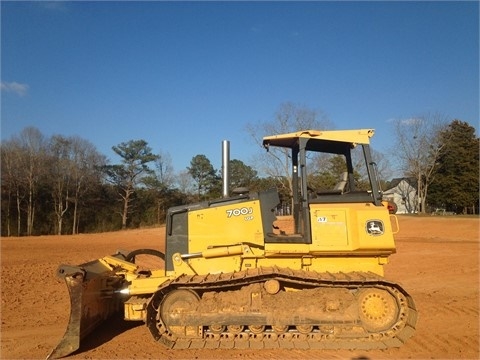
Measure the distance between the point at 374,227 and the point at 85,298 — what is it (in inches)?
178

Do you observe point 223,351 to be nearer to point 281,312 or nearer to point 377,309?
point 281,312

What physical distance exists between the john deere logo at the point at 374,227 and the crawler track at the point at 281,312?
0.64 metres

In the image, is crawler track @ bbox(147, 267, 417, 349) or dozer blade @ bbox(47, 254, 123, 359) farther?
crawler track @ bbox(147, 267, 417, 349)

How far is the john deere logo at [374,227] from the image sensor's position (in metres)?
6.29

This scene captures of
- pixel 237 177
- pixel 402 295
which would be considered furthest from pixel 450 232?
pixel 402 295

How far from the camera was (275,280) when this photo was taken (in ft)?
20.0

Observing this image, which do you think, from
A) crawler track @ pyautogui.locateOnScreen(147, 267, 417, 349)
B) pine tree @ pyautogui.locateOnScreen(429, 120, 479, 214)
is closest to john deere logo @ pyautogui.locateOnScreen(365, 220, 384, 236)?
crawler track @ pyautogui.locateOnScreen(147, 267, 417, 349)

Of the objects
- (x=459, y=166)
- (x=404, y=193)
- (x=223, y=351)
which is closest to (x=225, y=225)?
(x=223, y=351)

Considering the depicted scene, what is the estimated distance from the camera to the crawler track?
6.05 meters

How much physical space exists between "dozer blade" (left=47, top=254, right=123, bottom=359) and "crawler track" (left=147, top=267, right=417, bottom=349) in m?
0.99

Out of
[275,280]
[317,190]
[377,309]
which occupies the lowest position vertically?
[377,309]

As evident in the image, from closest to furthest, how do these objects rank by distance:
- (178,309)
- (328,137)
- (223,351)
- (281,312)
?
(223,351) < (281,312) < (178,309) < (328,137)

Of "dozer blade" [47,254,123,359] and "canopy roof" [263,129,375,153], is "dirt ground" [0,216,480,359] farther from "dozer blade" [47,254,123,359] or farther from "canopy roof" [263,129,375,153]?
"canopy roof" [263,129,375,153]

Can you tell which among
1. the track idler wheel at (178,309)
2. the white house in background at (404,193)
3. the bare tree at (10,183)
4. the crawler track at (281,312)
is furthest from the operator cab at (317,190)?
the white house in background at (404,193)
